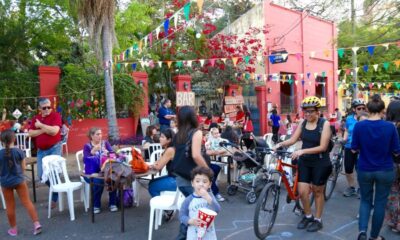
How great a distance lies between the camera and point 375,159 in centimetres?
419

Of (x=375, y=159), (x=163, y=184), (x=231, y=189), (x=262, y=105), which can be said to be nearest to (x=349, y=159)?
(x=231, y=189)

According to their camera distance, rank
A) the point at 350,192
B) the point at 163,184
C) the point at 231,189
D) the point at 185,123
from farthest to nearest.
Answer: the point at 231,189 → the point at 350,192 → the point at 163,184 → the point at 185,123

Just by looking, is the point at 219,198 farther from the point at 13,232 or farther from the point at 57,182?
the point at 13,232

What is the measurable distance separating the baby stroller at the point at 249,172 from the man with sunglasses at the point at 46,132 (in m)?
2.72

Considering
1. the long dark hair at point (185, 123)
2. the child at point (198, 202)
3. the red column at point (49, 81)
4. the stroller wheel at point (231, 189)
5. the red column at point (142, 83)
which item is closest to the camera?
the child at point (198, 202)

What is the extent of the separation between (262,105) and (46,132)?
13.5 meters

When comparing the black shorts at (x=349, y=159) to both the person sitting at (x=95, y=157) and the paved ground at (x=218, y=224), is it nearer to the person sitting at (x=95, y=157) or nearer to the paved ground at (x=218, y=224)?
the paved ground at (x=218, y=224)

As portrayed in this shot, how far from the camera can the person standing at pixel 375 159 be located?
4.18 metres

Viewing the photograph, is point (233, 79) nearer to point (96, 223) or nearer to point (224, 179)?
point (224, 179)

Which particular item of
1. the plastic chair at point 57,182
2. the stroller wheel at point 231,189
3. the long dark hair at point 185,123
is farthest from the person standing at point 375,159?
the plastic chair at point 57,182

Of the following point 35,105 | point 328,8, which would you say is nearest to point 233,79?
point 328,8

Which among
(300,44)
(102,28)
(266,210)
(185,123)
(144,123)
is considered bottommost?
(266,210)

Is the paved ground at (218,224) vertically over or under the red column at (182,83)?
under

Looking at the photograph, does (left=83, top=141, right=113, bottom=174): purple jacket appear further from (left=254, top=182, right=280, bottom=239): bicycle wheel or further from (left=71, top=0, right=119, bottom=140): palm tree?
(left=71, top=0, right=119, bottom=140): palm tree
